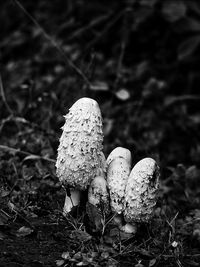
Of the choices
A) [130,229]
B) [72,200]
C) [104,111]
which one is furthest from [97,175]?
[104,111]

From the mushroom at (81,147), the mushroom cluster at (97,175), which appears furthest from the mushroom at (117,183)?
the mushroom at (81,147)

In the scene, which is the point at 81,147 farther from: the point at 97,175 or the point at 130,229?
the point at 130,229

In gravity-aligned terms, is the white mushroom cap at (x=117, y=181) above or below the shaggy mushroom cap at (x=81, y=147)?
below

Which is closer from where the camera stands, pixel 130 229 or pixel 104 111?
pixel 130 229

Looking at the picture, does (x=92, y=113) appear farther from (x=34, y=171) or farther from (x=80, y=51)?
(x=80, y=51)

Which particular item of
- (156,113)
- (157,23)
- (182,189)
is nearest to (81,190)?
(182,189)

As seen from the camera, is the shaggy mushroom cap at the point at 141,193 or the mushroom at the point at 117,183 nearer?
the shaggy mushroom cap at the point at 141,193

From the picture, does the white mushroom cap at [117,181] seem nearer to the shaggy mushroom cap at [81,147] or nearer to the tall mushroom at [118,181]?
the tall mushroom at [118,181]
